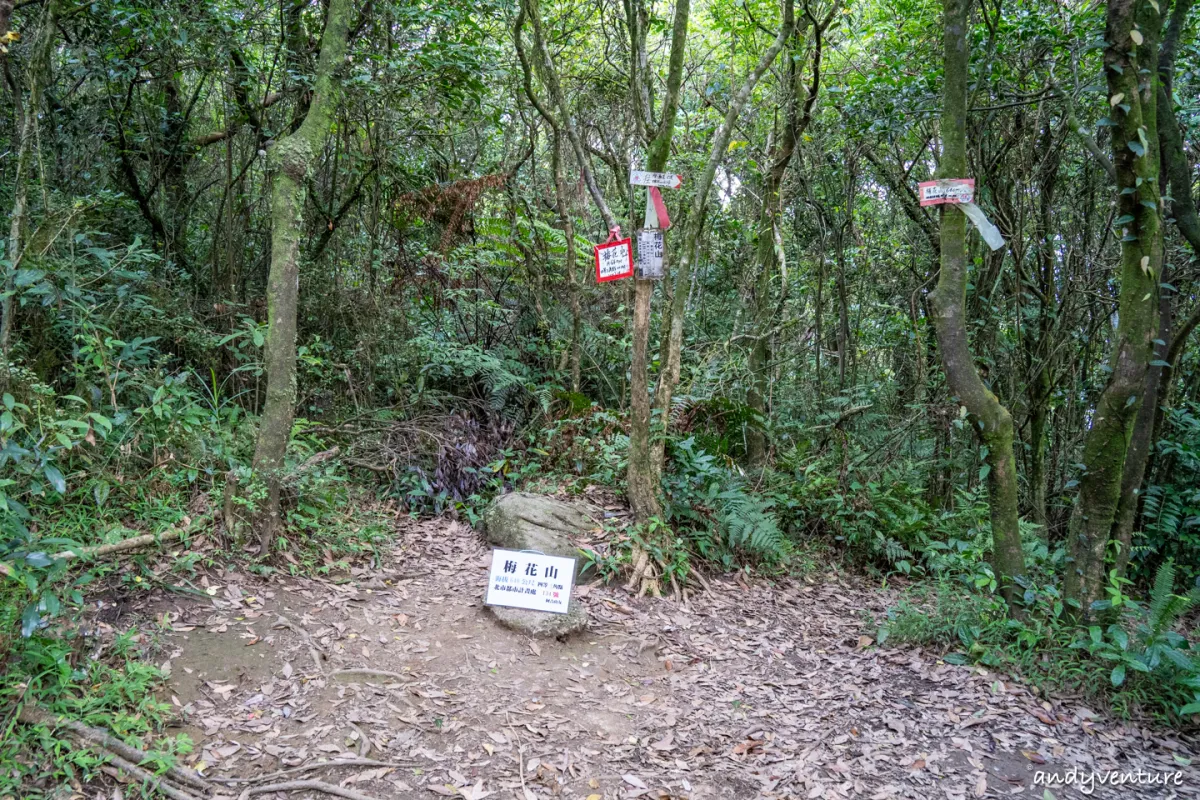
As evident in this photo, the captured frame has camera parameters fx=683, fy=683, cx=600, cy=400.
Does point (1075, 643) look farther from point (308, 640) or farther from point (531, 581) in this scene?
point (308, 640)

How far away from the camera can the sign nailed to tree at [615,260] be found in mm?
5246

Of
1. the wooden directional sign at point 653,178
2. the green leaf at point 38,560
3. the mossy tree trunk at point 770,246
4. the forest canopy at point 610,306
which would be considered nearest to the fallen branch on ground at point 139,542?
the forest canopy at point 610,306

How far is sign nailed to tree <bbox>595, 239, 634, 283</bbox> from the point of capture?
17.2 ft

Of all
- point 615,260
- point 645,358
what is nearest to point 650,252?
point 615,260

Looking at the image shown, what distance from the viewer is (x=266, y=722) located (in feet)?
10.5

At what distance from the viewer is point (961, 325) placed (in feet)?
14.2

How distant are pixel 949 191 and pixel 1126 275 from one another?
3.58 ft

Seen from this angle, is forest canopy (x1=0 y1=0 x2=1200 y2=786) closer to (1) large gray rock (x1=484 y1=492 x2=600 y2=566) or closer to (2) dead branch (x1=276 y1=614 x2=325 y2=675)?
(1) large gray rock (x1=484 y1=492 x2=600 y2=566)

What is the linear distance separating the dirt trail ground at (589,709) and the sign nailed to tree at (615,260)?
2.52 meters

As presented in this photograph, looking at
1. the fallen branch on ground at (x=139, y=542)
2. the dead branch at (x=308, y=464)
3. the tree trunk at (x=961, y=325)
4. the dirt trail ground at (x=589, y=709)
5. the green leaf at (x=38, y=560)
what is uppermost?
the tree trunk at (x=961, y=325)

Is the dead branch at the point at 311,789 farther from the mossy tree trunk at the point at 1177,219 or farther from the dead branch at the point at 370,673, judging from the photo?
the mossy tree trunk at the point at 1177,219

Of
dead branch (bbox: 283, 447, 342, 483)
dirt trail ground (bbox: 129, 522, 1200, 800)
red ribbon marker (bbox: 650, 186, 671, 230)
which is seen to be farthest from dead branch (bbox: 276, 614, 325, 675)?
red ribbon marker (bbox: 650, 186, 671, 230)

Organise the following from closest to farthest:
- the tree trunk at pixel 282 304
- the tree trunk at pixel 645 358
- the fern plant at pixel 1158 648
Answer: the fern plant at pixel 1158 648 < the tree trunk at pixel 282 304 < the tree trunk at pixel 645 358

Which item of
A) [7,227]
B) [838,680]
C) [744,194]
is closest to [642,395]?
[838,680]
